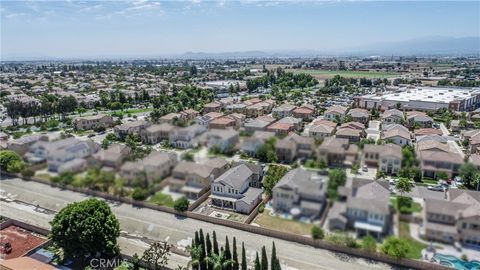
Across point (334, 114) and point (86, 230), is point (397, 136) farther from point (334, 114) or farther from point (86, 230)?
point (86, 230)

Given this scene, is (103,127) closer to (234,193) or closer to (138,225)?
(138,225)

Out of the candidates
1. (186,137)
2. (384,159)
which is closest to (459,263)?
(384,159)

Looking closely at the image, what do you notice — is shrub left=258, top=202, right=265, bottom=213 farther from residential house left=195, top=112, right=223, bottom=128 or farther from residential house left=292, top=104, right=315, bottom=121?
residential house left=292, top=104, right=315, bottom=121

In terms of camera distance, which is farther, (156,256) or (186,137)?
(156,256)

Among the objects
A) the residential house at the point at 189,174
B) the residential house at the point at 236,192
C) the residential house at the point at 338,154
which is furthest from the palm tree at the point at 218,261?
the residential house at the point at 338,154

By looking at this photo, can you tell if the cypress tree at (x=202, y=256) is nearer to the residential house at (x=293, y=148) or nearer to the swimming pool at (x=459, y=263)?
the residential house at (x=293, y=148)
